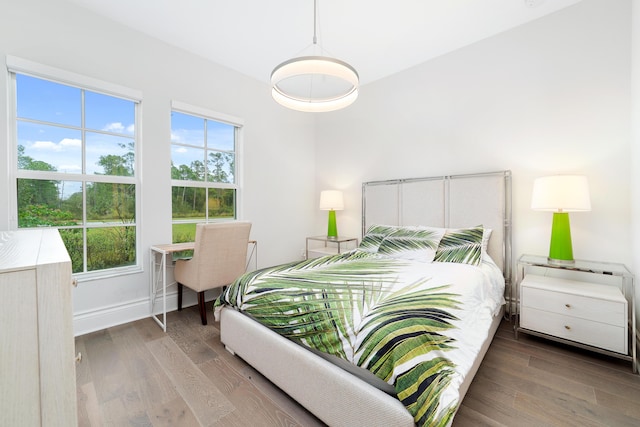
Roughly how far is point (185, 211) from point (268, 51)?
6.67ft

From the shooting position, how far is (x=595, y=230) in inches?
91.5

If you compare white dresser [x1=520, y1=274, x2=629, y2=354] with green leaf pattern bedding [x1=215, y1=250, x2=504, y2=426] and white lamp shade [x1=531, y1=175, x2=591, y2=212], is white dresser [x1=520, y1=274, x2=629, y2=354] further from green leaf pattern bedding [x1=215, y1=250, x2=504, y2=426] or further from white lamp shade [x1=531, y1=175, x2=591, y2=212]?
white lamp shade [x1=531, y1=175, x2=591, y2=212]

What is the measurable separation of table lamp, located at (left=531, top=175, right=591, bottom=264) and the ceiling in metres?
1.55

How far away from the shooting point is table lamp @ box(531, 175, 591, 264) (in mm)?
2109

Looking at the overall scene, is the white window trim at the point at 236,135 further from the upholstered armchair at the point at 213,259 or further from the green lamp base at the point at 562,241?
the green lamp base at the point at 562,241

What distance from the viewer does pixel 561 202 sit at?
2.13 meters

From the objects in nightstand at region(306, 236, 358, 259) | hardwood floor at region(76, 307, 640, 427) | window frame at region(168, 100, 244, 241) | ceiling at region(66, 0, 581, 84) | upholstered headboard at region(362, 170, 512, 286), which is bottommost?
hardwood floor at region(76, 307, 640, 427)

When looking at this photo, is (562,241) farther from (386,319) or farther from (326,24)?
(326,24)

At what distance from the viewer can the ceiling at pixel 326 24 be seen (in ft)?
7.79

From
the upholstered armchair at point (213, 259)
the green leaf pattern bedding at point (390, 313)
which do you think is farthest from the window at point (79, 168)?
the green leaf pattern bedding at point (390, 313)

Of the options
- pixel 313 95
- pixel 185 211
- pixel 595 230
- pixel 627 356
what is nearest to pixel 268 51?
pixel 313 95

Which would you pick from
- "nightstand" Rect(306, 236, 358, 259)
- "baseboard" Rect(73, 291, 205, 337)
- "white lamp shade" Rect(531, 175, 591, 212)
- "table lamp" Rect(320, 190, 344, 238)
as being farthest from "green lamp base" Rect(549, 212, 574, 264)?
"baseboard" Rect(73, 291, 205, 337)

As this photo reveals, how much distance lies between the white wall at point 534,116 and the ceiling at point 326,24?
0.24 meters

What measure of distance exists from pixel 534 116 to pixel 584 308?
173cm
